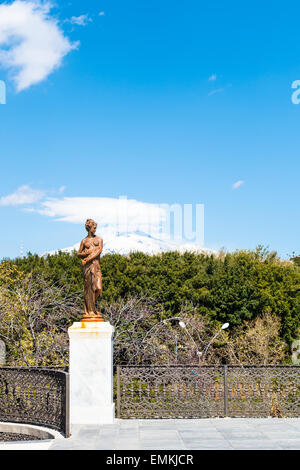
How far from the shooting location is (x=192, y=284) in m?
33.4

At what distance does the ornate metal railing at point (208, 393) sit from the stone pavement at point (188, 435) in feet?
1.64

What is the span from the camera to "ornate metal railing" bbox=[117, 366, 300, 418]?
11.6 meters

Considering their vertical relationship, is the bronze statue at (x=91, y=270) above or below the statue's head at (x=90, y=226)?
below

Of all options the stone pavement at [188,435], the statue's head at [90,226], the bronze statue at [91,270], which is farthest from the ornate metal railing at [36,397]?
the statue's head at [90,226]

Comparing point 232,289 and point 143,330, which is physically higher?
point 232,289

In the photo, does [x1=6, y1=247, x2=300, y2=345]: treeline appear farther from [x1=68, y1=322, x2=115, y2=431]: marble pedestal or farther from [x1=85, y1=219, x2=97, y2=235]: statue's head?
[x1=68, y1=322, x2=115, y2=431]: marble pedestal

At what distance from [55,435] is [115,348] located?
1732 centimetres

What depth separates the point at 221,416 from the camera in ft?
38.0

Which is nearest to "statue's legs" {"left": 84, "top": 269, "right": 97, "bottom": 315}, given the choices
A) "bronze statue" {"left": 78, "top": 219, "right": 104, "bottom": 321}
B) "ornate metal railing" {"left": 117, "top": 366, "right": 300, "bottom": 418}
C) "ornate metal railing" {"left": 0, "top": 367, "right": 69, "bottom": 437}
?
"bronze statue" {"left": 78, "top": 219, "right": 104, "bottom": 321}

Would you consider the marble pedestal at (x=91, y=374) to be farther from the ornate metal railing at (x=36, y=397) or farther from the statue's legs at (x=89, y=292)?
the ornate metal railing at (x=36, y=397)

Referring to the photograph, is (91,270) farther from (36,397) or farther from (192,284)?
(192,284)

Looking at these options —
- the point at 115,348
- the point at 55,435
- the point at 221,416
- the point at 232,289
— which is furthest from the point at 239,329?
the point at 55,435

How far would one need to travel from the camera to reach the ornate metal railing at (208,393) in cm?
1159
